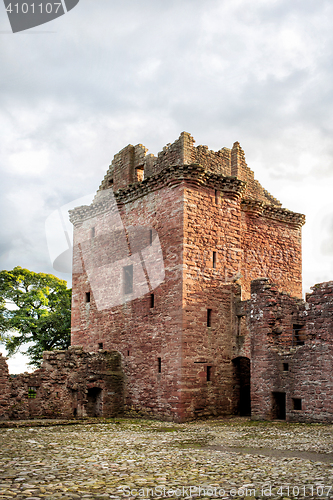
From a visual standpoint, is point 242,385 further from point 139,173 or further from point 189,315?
point 139,173

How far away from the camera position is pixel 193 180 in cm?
2062

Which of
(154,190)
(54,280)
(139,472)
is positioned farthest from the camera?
(54,280)

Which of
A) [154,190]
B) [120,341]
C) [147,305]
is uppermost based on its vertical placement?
[154,190]

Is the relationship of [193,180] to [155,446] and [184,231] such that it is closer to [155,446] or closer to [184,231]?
[184,231]

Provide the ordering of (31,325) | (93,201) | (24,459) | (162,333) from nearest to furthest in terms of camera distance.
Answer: (24,459)
(162,333)
(93,201)
(31,325)

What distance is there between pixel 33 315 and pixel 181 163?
17051 millimetres

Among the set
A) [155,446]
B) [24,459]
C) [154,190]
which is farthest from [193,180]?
[24,459]

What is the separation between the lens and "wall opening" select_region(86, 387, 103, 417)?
20928 millimetres

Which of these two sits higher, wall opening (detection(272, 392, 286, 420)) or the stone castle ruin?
the stone castle ruin

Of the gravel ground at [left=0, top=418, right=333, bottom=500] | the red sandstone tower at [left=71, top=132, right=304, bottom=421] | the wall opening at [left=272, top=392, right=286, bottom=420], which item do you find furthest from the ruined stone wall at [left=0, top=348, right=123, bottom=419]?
the wall opening at [left=272, top=392, right=286, bottom=420]

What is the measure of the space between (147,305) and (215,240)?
4064 mm

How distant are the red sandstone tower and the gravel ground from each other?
13.9ft

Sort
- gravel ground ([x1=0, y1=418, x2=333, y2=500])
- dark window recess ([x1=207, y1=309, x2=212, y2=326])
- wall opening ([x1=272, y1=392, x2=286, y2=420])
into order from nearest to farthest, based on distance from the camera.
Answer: gravel ground ([x1=0, y1=418, x2=333, y2=500]), wall opening ([x1=272, y1=392, x2=286, y2=420]), dark window recess ([x1=207, y1=309, x2=212, y2=326])

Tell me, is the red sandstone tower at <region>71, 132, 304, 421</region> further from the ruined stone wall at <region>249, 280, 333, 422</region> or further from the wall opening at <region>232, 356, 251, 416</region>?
the ruined stone wall at <region>249, 280, 333, 422</region>
